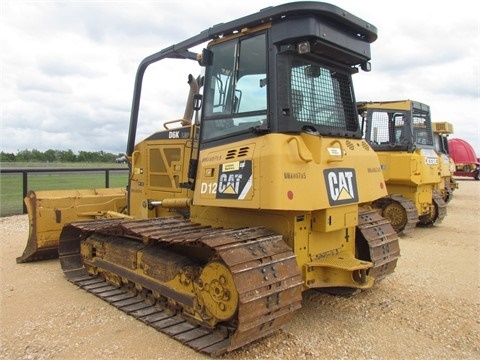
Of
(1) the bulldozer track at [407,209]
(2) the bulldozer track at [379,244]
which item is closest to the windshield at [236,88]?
(2) the bulldozer track at [379,244]

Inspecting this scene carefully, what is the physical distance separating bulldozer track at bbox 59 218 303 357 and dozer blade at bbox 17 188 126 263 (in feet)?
7.44

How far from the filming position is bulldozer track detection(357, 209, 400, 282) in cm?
495

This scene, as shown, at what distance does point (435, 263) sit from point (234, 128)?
16.0 feet

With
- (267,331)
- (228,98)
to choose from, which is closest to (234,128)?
(228,98)

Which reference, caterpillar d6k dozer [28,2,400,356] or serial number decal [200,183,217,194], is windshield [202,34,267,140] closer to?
caterpillar d6k dozer [28,2,400,356]

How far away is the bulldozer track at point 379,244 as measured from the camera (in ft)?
16.2

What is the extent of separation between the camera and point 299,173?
158 inches

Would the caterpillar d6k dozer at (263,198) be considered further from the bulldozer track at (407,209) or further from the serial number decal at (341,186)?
the bulldozer track at (407,209)

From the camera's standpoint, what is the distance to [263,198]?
390 cm

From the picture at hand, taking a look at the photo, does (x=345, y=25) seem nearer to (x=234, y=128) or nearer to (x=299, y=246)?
(x=234, y=128)

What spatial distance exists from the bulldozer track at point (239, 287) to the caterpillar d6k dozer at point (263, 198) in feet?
0.04

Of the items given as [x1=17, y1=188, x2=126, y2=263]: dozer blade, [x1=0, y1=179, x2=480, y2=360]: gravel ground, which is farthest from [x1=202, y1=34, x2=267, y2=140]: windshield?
[x1=17, y1=188, x2=126, y2=263]: dozer blade

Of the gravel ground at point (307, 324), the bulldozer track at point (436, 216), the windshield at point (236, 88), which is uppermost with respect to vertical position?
the windshield at point (236, 88)

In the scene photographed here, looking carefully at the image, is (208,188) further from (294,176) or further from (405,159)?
(405,159)
